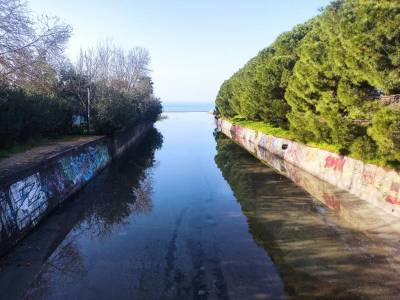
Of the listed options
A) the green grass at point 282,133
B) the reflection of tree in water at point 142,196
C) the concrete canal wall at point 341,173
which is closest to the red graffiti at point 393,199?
the concrete canal wall at point 341,173

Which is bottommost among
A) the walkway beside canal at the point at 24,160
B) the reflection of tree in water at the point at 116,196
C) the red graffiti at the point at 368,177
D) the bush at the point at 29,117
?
the reflection of tree in water at the point at 116,196

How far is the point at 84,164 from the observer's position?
20219mm

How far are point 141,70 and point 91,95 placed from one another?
93.1ft

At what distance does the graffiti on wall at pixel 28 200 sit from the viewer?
11.3 m

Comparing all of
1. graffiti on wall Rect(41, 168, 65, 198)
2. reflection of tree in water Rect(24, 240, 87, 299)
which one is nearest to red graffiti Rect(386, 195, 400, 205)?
reflection of tree in water Rect(24, 240, 87, 299)

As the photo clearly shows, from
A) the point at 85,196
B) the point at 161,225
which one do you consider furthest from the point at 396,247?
the point at 85,196

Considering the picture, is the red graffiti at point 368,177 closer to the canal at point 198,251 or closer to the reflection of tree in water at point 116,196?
the canal at point 198,251

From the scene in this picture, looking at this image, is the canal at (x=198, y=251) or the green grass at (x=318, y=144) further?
the green grass at (x=318, y=144)

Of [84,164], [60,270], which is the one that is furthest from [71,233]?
[84,164]

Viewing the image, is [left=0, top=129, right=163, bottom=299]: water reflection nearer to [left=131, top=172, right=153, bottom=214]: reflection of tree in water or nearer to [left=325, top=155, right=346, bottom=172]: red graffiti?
[left=131, top=172, right=153, bottom=214]: reflection of tree in water

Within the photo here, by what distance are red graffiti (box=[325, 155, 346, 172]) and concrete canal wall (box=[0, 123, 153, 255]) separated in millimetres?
12202

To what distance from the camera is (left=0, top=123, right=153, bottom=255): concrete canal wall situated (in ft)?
35.1

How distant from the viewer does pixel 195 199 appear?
16.5 m

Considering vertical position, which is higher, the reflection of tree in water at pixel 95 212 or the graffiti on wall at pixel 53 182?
the graffiti on wall at pixel 53 182
